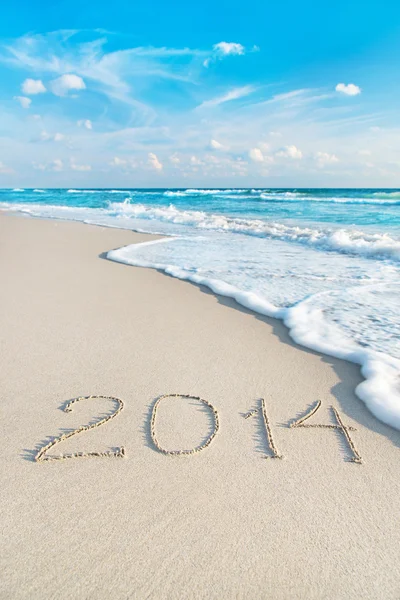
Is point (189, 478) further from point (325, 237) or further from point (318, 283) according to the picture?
point (325, 237)

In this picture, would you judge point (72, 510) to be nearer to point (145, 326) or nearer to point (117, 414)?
point (117, 414)

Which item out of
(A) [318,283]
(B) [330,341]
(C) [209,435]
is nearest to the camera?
(C) [209,435]

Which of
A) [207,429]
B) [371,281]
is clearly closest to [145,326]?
[207,429]

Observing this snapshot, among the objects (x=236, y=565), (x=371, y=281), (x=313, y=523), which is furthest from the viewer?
(x=371, y=281)

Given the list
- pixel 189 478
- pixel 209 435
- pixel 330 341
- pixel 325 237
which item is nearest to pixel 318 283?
pixel 330 341

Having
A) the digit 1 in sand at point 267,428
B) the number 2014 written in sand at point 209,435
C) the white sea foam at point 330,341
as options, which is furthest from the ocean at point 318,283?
the digit 1 in sand at point 267,428
